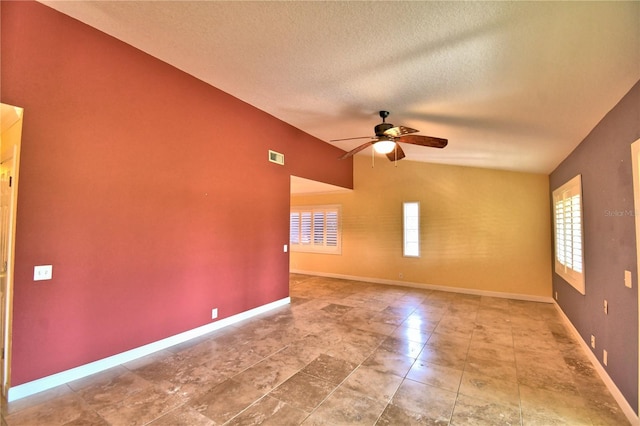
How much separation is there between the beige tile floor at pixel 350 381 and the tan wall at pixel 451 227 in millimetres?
1682

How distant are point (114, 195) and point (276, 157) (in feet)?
8.47

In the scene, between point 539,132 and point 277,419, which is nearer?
point 277,419

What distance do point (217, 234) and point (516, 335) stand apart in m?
4.51

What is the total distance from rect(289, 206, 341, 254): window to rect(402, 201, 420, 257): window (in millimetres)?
1840

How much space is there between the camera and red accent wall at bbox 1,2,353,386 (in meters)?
2.36

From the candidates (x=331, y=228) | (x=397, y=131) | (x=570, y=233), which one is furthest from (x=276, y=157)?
(x=570, y=233)

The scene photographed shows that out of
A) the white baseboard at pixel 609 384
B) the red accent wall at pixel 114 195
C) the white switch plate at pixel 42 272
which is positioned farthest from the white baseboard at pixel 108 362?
the white baseboard at pixel 609 384

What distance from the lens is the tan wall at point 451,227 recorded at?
5.58 m

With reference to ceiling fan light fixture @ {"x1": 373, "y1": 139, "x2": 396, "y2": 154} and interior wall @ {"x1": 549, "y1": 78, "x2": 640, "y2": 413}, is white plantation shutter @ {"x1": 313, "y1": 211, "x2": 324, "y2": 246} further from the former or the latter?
interior wall @ {"x1": 549, "y1": 78, "x2": 640, "y2": 413}

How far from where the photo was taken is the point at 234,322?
13.5 feet

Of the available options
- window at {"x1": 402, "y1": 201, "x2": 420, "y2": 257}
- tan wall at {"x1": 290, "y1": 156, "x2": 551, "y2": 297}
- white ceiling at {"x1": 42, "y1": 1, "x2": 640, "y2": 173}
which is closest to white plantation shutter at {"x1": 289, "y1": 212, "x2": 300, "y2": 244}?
tan wall at {"x1": 290, "y1": 156, "x2": 551, "y2": 297}

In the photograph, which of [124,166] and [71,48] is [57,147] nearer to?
[124,166]

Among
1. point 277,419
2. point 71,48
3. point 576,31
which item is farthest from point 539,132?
point 71,48

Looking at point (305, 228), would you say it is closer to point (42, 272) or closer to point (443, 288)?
point (443, 288)
